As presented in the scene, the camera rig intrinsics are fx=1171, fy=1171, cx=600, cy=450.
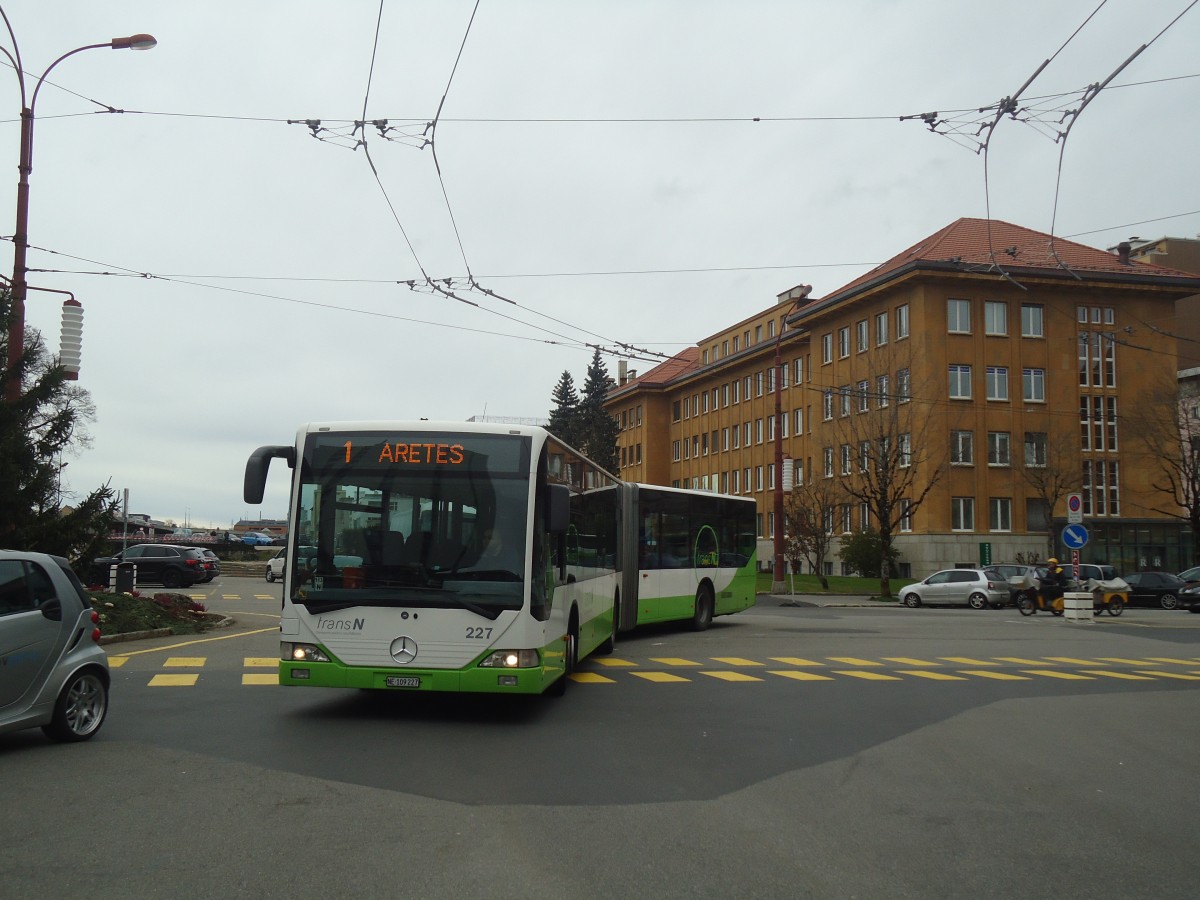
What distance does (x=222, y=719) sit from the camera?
33.9 feet

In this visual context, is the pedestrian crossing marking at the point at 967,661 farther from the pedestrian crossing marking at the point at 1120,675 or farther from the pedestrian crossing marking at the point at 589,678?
the pedestrian crossing marking at the point at 589,678

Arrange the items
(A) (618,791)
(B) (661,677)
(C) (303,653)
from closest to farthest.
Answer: (A) (618,791) → (C) (303,653) → (B) (661,677)

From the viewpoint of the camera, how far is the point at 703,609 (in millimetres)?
24297

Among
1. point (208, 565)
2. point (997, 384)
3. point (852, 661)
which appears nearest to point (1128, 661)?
point (852, 661)

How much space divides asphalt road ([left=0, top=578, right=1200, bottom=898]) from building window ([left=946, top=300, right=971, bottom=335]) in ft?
149

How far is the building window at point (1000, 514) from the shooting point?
190ft

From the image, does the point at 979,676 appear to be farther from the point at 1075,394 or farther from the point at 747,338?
the point at 747,338

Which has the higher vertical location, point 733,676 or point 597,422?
point 597,422

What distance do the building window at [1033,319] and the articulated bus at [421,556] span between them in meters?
53.2

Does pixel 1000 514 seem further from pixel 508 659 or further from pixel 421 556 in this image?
pixel 421 556

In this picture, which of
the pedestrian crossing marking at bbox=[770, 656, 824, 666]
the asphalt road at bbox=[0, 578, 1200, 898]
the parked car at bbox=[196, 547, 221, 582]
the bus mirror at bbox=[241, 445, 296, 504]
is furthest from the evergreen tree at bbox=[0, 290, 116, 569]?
the parked car at bbox=[196, 547, 221, 582]

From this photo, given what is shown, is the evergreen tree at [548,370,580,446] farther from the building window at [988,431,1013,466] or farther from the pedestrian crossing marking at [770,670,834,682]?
the pedestrian crossing marking at [770,670,834,682]

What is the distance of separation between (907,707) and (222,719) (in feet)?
22.3

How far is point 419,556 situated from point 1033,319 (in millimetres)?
55223
